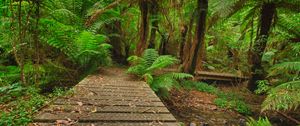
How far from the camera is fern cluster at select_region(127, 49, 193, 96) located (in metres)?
4.82

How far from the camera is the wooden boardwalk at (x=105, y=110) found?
2.48 meters

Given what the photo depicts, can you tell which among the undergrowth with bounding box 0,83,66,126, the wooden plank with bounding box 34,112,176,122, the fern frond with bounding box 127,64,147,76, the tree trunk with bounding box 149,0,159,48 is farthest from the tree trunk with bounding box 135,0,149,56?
the wooden plank with bounding box 34,112,176,122

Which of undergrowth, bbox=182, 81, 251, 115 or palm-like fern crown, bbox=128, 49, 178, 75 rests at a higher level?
palm-like fern crown, bbox=128, 49, 178, 75

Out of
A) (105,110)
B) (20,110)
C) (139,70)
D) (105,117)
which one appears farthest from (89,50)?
(105,117)

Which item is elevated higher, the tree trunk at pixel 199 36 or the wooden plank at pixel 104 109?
the tree trunk at pixel 199 36

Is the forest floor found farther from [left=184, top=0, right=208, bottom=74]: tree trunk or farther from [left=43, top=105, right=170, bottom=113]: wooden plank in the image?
[left=43, top=105, right=170, bottom=113]: wooden plank

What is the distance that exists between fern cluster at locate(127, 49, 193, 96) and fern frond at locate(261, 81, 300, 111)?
1.43 metres

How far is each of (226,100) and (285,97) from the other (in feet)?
7.74

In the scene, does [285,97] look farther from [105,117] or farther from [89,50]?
[89,50]

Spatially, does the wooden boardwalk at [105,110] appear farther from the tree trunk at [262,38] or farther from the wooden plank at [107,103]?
the tree trunk at [262,38]

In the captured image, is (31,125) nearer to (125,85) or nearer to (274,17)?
(125,85)

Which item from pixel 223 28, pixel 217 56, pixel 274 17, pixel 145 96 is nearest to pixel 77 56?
pixel 145 96

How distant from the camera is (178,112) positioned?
520 cm

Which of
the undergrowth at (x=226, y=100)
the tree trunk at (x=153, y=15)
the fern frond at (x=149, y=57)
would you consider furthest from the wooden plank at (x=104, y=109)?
the tree trunk at (x=153, y=15)
